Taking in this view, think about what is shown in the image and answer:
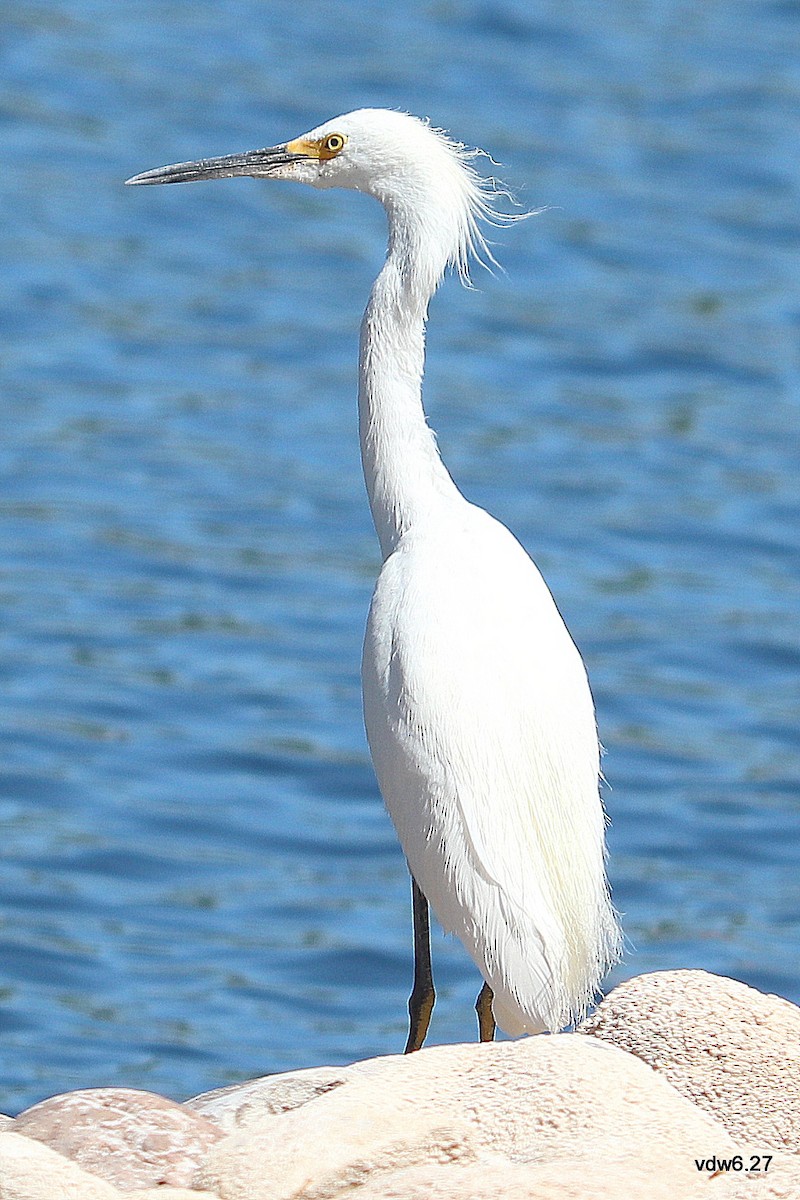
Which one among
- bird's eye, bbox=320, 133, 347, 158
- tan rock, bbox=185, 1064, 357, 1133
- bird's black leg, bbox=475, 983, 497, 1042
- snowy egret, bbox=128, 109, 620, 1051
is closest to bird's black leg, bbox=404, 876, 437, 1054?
snowy egret, bbox=128, 109, 620, 1051

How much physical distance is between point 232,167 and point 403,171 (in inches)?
23.4

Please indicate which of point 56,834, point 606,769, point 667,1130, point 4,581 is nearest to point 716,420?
point 606,769

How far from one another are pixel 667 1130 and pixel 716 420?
876 cm

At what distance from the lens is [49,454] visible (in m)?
11.5

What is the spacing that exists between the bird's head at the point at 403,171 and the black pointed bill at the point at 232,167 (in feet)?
0.06

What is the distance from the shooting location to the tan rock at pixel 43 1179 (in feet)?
12.1

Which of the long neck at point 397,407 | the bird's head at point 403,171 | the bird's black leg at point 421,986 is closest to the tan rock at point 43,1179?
the bird's black leg at point 421,986

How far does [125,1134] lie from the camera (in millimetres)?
3994

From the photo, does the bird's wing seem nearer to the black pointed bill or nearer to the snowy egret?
the snowy egret

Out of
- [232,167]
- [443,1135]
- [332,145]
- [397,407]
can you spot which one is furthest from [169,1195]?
[232,167]

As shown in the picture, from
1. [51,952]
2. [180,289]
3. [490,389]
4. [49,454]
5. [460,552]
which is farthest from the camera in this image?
[180,289]

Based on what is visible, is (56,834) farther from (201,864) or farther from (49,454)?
(49,454)

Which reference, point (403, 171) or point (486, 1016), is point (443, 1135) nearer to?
point (486, 1016)

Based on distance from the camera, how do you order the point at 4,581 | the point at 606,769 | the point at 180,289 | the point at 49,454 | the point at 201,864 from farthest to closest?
the point at 180,289 → the point at 49,454 → the point at 4,581 → the point at 606,769 → the point at 201,864
